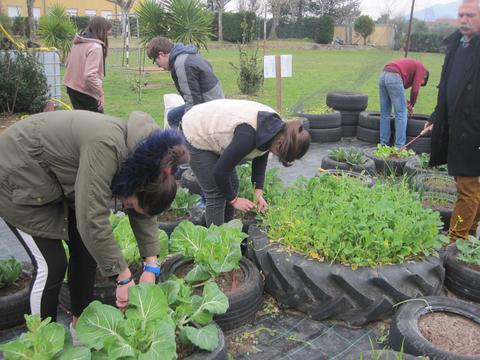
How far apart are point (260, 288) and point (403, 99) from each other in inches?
179

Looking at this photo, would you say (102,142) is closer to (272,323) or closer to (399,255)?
(272,323)

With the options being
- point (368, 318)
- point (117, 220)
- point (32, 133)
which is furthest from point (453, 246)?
point (32, 133)

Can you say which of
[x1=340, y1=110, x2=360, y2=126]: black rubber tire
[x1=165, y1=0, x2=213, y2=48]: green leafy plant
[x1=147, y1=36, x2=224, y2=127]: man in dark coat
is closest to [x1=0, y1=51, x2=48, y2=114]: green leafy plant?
[x1=147, y1=36, x2=224, y2=127]: man in dark coat

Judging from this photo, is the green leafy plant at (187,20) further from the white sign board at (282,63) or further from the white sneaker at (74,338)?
the white sneaker at (74,338)

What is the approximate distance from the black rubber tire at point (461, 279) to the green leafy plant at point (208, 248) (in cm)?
142

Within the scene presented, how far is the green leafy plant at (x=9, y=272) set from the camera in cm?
272

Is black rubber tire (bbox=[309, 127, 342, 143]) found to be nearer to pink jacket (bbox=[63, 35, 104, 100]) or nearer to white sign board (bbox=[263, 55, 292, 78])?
white sign board (bbox=[263, 55, 292, 78])

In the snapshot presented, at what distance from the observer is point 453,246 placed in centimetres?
324

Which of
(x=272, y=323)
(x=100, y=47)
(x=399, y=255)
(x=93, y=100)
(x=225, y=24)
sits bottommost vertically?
(x=272, y=323)

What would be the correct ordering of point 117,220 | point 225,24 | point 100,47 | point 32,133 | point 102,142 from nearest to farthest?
1. point 102,142
2. point 32,133
3. point 117,220
4. point 100,47
5. point 225,24

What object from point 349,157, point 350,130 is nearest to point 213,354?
point 349,157

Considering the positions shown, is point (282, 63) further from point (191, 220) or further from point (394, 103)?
point (191, 220)

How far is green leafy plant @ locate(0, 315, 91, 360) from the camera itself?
1.83 meters

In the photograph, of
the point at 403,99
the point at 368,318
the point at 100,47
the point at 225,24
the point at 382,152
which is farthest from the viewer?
the point at 225,24
